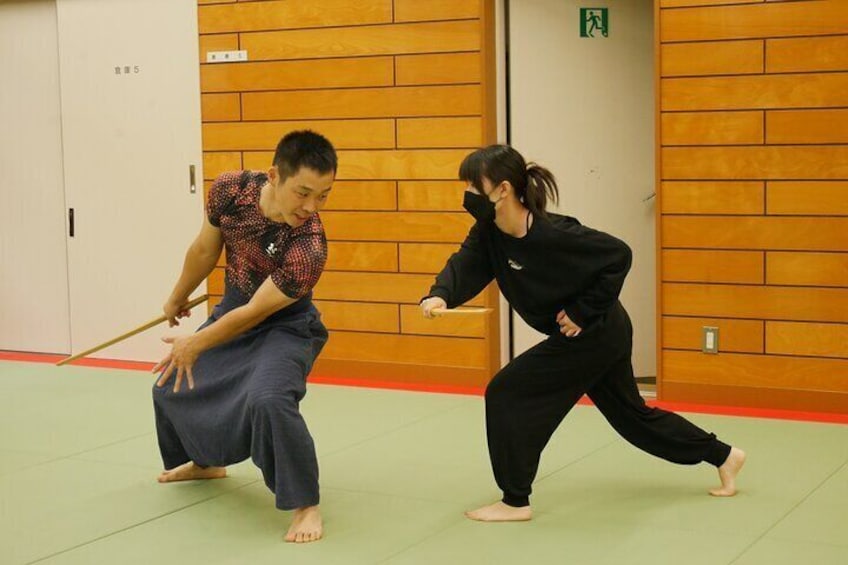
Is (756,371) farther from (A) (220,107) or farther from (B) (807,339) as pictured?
(A) (220,107)

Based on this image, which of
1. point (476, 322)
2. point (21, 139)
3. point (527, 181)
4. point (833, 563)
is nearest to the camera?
point (833, 563)

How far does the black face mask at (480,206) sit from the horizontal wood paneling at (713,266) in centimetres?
211

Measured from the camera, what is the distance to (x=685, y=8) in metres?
5.61

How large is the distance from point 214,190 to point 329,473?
1.21 m

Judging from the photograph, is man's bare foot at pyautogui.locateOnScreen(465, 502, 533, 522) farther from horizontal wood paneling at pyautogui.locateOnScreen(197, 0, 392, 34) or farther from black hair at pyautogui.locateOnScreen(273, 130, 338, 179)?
horizontal wood paneling at pyautogui.locateOnScreen(197, 0, 392, 34)

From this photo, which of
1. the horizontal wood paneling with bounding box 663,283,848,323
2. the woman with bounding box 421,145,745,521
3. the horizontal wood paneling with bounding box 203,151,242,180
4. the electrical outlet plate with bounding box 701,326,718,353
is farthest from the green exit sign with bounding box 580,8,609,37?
the woman with bounding box 421,145,745,521

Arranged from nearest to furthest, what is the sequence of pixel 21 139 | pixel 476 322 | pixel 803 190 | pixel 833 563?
1. pixel 833 563
2. pixel 803 190
3. pixel 476 322
4. pixel 21 139

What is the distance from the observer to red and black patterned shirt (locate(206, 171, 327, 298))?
3.87m

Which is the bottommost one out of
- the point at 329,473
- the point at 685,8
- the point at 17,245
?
the point at 329,473

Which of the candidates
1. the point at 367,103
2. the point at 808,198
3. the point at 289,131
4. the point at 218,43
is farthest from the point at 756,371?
the point at 218,43

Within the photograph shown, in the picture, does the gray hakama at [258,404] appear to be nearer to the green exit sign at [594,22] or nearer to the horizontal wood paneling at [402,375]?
the horizontal wood paneling at [402,375]

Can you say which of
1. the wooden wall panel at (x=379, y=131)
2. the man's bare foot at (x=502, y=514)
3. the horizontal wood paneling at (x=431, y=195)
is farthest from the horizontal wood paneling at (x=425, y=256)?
the man's bare foot at (x=502, y=514)

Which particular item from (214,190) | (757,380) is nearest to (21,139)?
(214,190)

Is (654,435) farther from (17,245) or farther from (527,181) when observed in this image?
(17,245)
